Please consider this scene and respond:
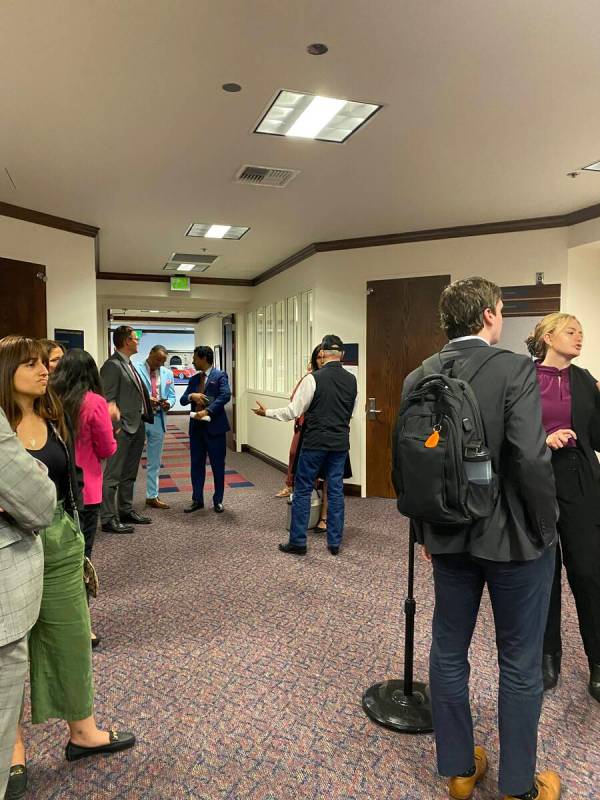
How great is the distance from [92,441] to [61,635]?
107cm

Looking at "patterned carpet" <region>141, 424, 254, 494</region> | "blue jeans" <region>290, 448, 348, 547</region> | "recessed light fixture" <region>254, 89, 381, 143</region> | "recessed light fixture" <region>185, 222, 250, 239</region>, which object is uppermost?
"recessed light fixture" <region>254, 89, 381, 143</region>

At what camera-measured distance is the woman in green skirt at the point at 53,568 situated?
5.48 ft

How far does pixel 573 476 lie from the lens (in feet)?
7.38

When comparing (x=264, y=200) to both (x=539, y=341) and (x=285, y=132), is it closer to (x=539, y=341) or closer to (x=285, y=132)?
(x=285, y=132)

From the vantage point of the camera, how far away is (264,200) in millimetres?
4719

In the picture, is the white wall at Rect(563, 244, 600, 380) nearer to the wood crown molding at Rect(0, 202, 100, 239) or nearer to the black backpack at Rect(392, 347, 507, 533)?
the black backpack at Rect(392, 347, 507, 533)

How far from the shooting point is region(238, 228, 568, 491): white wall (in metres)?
5.23

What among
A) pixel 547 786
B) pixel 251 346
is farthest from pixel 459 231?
pixel 547 786

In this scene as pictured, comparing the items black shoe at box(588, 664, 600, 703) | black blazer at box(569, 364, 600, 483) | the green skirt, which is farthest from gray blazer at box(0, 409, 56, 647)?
black shoe at box(588, 664, 600, 703)

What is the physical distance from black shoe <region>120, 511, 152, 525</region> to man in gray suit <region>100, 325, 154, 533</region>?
0.20 ft

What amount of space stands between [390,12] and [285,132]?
1284 millimetres

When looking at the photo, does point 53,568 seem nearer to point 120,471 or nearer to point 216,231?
point 120,471

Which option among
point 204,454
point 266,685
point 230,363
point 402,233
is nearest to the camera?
point 266,685

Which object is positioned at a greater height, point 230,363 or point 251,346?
point 251,346
